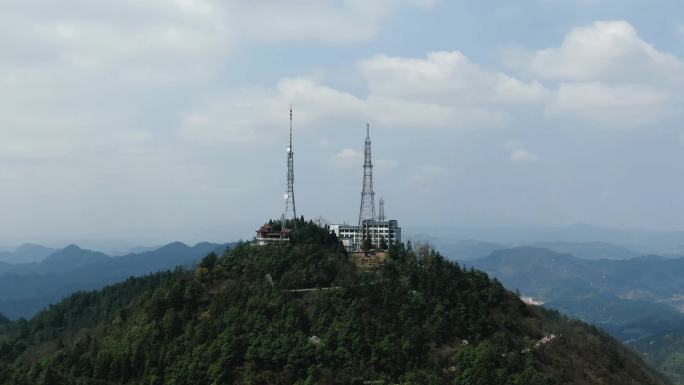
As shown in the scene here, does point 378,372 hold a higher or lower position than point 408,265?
lower

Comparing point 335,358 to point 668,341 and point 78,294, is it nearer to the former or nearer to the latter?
point 78,294

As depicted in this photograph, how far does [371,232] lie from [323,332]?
26.7 m

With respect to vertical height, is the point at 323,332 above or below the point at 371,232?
below

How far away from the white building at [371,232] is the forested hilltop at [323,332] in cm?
973

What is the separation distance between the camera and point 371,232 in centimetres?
7662

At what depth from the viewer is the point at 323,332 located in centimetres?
5141

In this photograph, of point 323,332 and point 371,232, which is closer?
point 323,332

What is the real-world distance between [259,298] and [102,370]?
14889 millimetres

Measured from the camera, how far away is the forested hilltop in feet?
161

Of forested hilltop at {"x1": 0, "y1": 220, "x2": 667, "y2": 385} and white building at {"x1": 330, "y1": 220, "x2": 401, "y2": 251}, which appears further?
white building at {"x1": 330, "y1": 220, "x2": 401, "y2": 251}

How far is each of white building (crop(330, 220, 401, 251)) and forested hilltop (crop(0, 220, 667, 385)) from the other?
9.73 metres

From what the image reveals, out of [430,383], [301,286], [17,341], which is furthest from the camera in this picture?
[17,341]

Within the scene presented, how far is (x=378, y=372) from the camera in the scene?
48906 mm

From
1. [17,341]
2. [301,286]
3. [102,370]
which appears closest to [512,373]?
[301,286]
